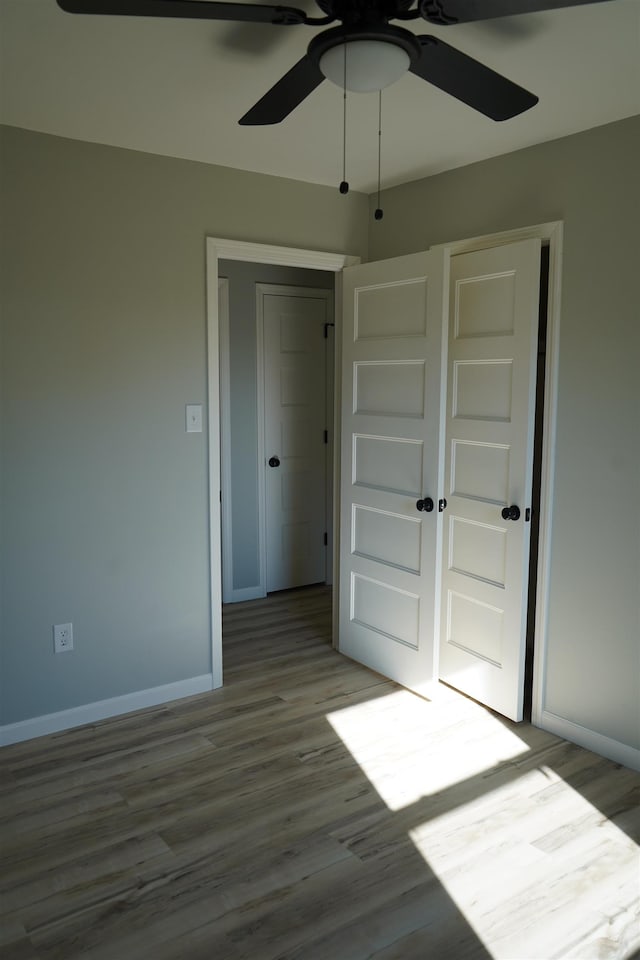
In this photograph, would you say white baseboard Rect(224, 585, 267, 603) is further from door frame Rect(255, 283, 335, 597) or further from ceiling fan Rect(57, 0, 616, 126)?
ceiling fan Rect(57, 0, 616, 126)

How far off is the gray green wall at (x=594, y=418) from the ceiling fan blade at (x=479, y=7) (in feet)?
4.47

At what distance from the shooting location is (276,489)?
4957 mm

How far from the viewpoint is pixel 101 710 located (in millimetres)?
3184

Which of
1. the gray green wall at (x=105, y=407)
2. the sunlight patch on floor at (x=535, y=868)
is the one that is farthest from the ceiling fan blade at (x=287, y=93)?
the sunlight patch on floor at (x=535, y=868)

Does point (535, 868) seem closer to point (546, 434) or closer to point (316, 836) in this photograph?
point (316, 836)

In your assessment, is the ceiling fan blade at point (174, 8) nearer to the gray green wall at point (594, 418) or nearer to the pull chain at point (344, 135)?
the pull chain at point (344, 135)

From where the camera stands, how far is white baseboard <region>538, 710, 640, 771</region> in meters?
2.79

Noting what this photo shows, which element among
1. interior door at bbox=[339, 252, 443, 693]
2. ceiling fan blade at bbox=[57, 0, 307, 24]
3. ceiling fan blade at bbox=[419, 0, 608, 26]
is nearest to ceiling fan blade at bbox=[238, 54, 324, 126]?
ceiling fan blade at bbox=[57, 0, 307, 24]

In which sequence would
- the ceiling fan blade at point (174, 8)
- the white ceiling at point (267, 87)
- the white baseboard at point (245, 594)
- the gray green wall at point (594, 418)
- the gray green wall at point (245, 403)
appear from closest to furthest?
the ceiling fan blade at point (174, 8) → the white ceiling at point (267, 87) → the gray green wall at point (594, 418) → the gray green wall at point (245, 403) → the white baseboard at point (245, 594)

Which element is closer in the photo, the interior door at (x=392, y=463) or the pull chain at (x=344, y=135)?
the pull chain at (x=344, y=135)

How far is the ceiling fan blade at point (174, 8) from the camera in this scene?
1411mm

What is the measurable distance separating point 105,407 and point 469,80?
77.3 inches

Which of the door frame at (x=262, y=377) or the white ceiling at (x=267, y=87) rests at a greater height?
the white ceiling at (x=267, y=87)

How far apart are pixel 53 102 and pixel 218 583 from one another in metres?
2.10
